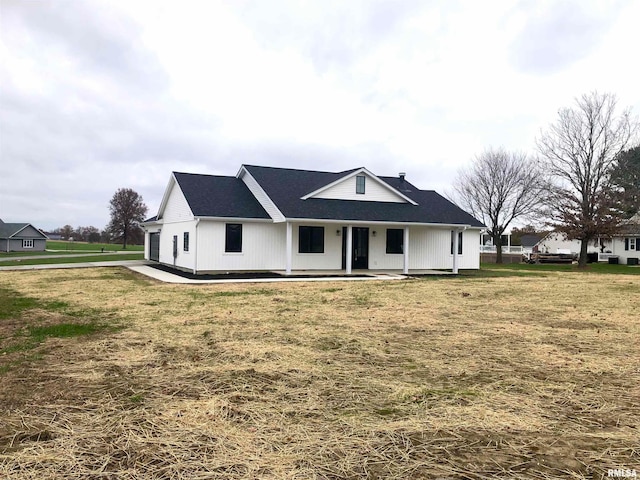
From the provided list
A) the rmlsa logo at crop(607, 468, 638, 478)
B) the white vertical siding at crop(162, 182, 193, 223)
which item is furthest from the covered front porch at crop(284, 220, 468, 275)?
the rmlsa logo at crop(607, 468, 638, 478)

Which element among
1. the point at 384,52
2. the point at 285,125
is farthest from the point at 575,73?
the point at 285,125

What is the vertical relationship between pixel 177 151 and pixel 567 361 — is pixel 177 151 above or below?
above

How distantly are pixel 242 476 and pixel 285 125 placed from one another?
90.6 feet

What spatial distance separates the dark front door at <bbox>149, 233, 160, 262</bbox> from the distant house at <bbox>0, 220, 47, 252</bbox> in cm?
3786

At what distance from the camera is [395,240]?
23.2 m

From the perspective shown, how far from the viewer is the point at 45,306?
10.1 m

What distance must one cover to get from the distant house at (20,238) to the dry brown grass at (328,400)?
59.0m

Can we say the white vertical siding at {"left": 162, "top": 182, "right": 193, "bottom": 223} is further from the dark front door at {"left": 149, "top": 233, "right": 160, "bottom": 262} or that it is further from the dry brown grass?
the dry brown grass

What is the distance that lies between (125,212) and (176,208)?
46.1m

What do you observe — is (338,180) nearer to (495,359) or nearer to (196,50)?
(196,50)

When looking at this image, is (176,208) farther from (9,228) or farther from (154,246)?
(9,228)

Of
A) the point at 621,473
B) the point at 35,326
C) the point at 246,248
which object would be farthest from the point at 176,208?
the point at 621,473

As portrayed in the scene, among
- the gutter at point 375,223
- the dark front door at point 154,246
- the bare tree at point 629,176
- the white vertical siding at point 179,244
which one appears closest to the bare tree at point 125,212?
the dark front door at point 154,246

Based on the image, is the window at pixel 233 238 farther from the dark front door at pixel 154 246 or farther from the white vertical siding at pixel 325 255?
the dark front door at pixel 154 246
